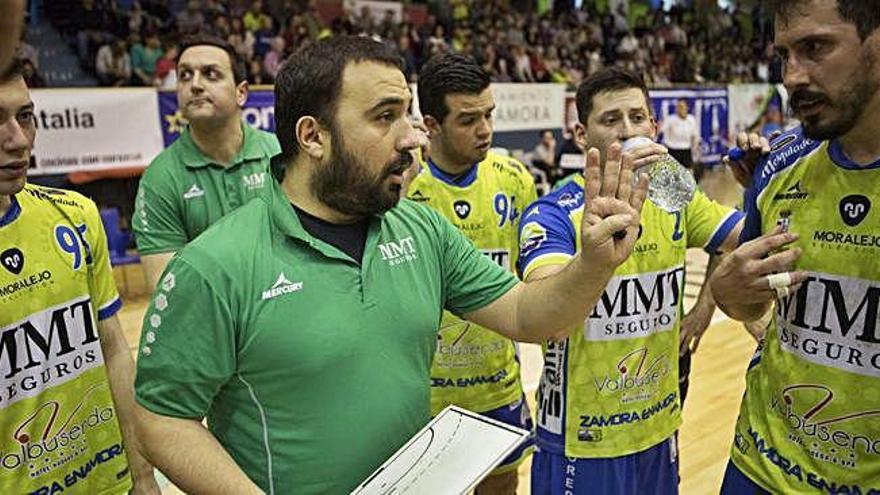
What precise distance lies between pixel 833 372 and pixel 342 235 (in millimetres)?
1316

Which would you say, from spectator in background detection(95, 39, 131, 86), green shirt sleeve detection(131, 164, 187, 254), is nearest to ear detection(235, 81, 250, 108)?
green shirt sleeve detection(131, 164, 187, 254)

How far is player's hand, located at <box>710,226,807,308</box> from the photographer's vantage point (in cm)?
195

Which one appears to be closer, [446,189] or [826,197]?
[826,197]

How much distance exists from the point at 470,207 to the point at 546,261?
3.29 feet

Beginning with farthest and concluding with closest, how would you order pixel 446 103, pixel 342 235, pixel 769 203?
pixel 446 103 < pixel 769 203 < pixel 342 235

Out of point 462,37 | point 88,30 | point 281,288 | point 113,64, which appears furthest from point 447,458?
point 462,37

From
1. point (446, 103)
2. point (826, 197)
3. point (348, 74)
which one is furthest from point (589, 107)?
point (348, 74)

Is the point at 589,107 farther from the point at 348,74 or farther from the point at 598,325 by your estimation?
the point at 348,74

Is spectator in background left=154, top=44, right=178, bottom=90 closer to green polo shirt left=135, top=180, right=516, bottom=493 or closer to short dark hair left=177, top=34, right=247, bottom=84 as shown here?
short dark hair left=177, top=34, right=247, bottom=84

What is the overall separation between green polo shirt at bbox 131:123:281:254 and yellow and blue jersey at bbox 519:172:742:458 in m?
1.50

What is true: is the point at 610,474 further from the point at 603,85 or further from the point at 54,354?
the point at 54,354

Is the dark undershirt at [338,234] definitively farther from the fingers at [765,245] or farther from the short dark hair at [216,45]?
the short dark hair at [216,45]

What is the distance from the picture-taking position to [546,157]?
1224 cm

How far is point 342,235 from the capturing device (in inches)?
76.4
